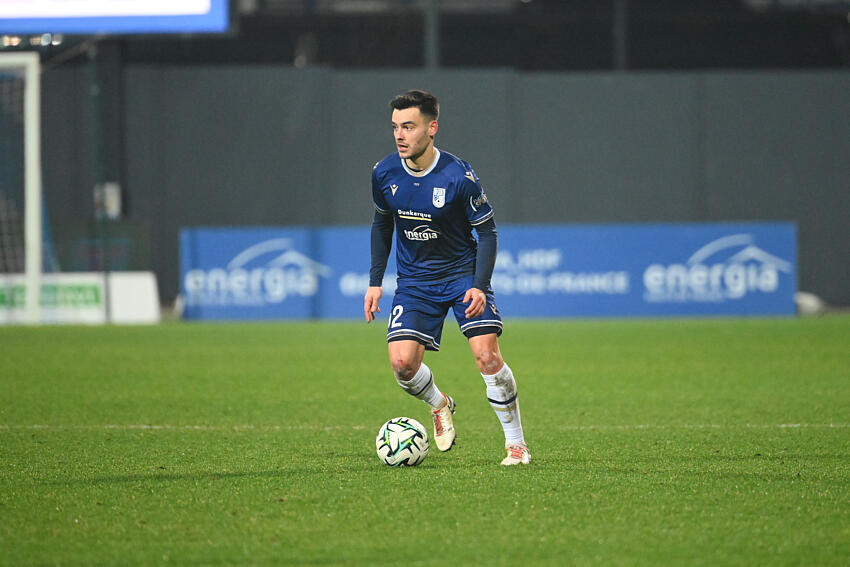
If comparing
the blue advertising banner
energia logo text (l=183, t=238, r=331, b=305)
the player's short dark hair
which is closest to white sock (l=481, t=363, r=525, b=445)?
the player's short dark hair

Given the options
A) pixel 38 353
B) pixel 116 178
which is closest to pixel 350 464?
pixel 38 353

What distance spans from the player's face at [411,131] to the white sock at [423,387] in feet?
3.62

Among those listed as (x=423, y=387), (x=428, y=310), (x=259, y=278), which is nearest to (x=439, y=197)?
(x=428, y=310)

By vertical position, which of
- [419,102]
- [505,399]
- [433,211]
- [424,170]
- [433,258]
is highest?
[419,102]

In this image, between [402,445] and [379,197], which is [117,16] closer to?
[379,197]

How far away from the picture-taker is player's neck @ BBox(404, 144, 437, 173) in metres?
5.65

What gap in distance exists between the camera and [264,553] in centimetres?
388

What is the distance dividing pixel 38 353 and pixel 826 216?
56.3 feet

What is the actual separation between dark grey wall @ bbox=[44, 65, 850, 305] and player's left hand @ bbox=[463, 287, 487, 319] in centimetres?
1740

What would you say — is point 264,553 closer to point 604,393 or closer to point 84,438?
point 84,438

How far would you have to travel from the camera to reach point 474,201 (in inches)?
218

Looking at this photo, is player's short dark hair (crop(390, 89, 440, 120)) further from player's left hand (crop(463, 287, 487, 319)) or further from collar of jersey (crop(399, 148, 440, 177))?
player's left hand (crop(463, 287, 487, 319))

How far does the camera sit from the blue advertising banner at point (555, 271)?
1611 cm

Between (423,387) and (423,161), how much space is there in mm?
1164
